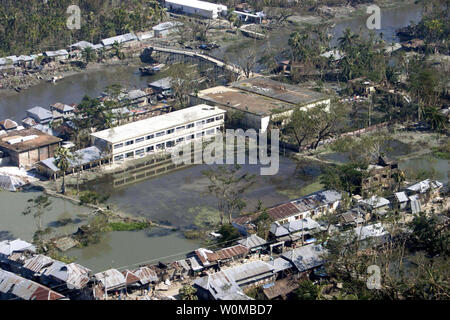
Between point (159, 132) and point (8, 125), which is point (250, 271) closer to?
point (159, 132)

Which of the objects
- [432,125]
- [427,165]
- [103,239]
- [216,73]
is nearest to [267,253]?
[103,239]

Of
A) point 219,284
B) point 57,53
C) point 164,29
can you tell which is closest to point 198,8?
point 164,29

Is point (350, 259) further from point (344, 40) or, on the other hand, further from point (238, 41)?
point (238, 41)

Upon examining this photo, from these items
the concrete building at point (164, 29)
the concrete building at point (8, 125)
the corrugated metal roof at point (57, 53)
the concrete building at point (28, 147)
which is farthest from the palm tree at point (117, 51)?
the concrete building at point (28, 147)

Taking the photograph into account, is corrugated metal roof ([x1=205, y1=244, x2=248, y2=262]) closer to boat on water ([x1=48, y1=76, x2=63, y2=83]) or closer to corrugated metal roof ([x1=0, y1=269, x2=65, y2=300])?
corrugated metal roof ([x1=0, y1=269, x2=65, y2=300])

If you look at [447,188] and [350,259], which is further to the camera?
[447,188]
